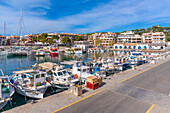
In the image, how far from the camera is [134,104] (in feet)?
38.0

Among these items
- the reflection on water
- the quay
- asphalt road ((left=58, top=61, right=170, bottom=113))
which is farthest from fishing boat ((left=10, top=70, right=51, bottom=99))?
the reflection on water

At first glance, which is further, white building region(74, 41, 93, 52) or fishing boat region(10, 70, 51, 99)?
white building region(74, 41, 93, 52)

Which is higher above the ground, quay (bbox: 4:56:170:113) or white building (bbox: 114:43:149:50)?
white building (bbox: 114:43:149:50)

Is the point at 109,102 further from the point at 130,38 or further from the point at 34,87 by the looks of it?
the point at 130,38

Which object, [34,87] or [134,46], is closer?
[34,87]

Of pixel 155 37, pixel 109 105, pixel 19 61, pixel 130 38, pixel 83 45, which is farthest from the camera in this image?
pixel 130 38

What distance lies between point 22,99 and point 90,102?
983 cm

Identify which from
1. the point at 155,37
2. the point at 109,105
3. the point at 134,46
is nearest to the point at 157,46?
the point at 155,37

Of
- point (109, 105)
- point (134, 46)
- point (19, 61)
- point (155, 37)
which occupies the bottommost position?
point (109, 105)

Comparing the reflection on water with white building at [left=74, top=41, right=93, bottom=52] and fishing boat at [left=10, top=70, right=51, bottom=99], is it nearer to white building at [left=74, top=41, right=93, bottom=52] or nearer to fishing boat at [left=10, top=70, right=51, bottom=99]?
fishing boat at [left=10, top=70, right=51, bottom=99]

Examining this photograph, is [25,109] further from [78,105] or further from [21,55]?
[21,55]

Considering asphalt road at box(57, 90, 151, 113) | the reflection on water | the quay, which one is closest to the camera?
asphalt road at box(57, 90, 151, 113)

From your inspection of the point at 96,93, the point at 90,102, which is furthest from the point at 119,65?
the point at 90,102

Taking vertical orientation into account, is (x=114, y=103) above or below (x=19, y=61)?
below
